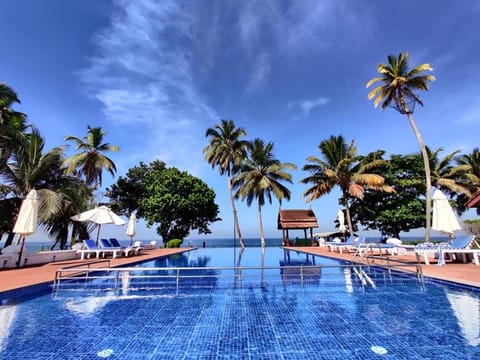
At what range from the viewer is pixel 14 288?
6.27m

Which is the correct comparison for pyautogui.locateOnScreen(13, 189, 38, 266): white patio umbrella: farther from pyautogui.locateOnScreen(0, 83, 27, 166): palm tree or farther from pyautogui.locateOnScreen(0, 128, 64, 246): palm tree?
pyautogui.locateOnScreen(0, 83, 27, 166): palm tree

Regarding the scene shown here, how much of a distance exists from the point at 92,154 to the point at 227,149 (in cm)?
1156

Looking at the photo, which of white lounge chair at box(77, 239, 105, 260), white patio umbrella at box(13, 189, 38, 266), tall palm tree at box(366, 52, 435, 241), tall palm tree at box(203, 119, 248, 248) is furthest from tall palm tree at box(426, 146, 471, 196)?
white patio umbrella at box(13, 189, 38, 266)

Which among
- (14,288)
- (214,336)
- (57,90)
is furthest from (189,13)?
(214,336)

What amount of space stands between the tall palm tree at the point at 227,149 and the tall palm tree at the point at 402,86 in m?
12.2

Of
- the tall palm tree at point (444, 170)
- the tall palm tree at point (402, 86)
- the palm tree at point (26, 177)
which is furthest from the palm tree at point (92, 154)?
the tall palm tree at point (444, 170)

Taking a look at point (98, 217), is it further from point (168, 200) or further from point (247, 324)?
point (247, 324)

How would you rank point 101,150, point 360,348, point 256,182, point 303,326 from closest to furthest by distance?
point 360,348 < point 303,326 < point 101,150 < point 256,182

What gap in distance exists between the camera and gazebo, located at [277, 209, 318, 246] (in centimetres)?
2448

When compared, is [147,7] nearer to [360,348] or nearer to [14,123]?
[14,123]

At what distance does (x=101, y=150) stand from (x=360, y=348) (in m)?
20.1

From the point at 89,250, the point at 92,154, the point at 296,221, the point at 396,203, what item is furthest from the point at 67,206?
the point at 396,203

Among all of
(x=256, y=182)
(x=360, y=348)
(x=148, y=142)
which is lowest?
(x=360, y=348)

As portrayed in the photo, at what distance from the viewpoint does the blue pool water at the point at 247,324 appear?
3447 mm
